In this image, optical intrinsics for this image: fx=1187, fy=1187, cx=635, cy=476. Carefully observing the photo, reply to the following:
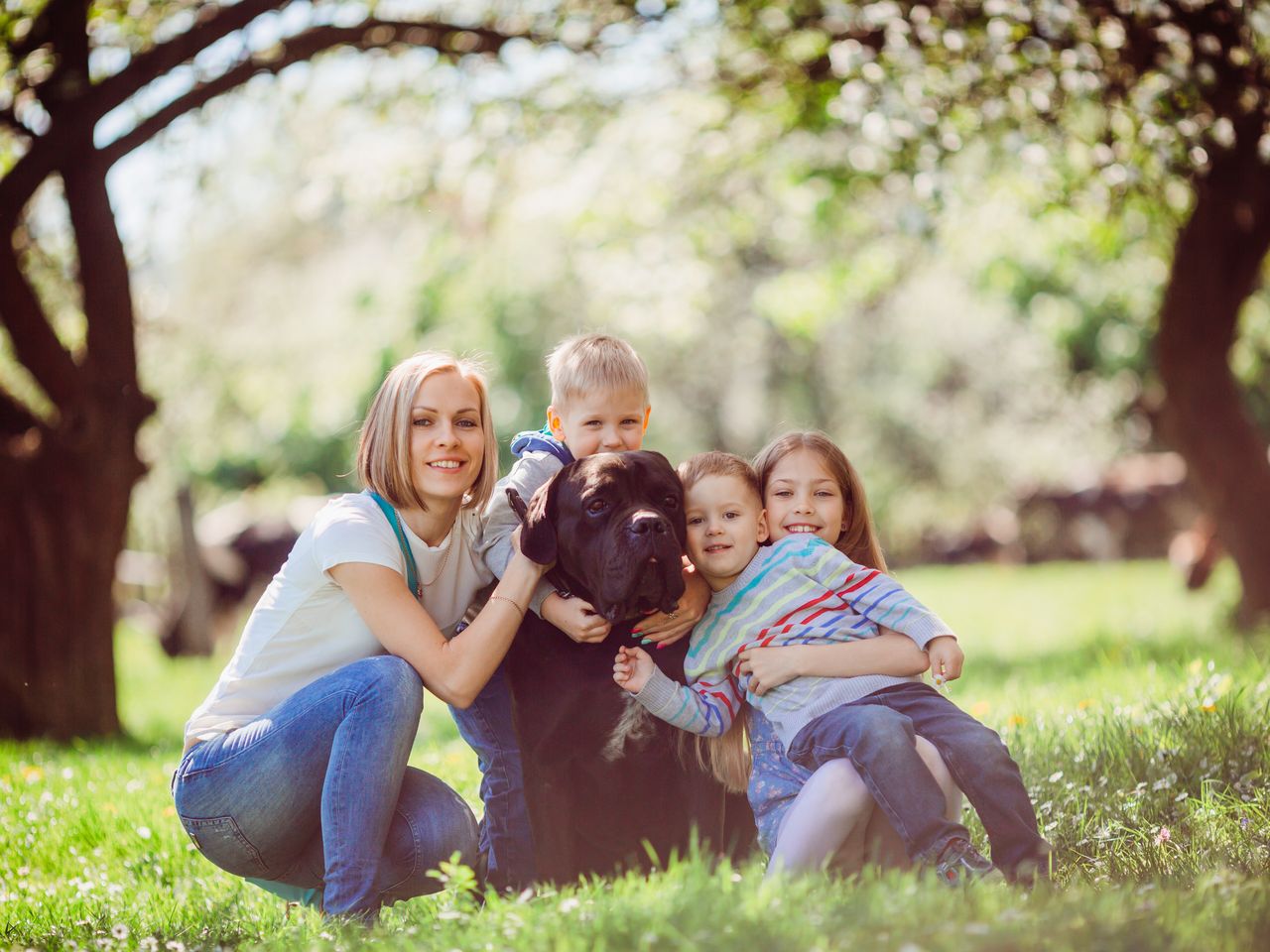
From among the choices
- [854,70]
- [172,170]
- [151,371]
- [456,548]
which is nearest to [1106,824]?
[456,548]

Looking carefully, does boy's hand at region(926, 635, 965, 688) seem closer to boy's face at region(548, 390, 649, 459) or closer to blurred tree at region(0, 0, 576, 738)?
boy's face at region(548, 390, 649, 459)

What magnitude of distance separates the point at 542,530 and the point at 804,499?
745 mm

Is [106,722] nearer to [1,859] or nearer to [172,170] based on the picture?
[1,859]

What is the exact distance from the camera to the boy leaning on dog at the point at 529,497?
3.46 meters

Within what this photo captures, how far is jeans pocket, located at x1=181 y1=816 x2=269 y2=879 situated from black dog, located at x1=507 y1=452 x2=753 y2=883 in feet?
2.60

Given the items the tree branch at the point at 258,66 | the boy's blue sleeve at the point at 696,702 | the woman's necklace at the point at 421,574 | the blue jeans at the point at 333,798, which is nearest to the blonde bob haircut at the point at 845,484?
the boy's blue sleeve at the point at 696,702

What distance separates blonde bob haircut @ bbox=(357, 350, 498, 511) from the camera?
3.46 metres

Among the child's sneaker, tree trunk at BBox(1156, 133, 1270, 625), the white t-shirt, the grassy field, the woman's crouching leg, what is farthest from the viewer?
tree trunk at BBox(1156, 133, 1270, 625)

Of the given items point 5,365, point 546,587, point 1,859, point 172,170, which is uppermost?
point 172,170

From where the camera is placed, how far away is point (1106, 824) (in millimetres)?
3645

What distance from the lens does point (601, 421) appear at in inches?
143

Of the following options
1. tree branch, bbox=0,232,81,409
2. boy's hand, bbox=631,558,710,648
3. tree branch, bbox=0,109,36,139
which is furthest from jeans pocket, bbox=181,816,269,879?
tree branch, bbox=0,109,36,139

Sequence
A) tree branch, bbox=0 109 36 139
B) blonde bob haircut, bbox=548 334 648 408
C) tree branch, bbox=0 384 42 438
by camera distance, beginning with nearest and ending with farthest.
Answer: blonde bob haircut, bbox=548 334 648 408, tree branch, bbox=0 109 36 139, tree branch, bbox=0 384 42 438

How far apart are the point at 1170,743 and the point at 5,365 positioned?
9.16 meters
